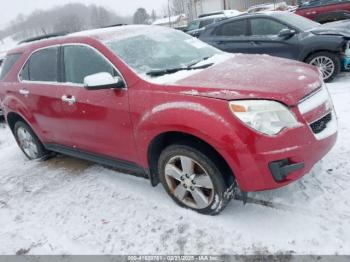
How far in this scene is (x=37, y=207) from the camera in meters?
3.93

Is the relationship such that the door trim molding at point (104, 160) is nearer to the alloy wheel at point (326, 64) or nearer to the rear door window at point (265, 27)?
the alloy wheel at point (326, 64)

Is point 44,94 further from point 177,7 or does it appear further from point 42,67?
point 177,7

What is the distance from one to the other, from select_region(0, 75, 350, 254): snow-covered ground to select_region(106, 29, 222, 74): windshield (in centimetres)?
135

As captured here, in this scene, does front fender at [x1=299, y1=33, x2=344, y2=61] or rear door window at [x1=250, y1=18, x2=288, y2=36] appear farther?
rear door window at [x1=250, y1=18, x2=288, y2=36]

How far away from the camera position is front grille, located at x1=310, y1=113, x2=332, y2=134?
2.86m

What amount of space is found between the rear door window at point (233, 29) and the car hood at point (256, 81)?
4625 millimetres

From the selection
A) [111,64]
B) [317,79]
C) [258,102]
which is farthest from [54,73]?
[317,79]

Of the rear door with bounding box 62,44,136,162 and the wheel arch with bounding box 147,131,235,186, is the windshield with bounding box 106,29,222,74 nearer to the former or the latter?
the rear door with bounding box 62,44,136,162

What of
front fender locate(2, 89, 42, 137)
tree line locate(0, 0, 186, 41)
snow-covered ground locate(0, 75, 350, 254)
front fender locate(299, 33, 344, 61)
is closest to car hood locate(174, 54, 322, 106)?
snow-covered ground locate(0, 75, 350, 254)

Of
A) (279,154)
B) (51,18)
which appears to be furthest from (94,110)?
(51,18)

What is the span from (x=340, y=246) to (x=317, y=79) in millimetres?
1403

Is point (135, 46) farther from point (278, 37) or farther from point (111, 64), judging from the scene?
point (278, 37)

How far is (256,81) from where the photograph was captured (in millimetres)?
2881

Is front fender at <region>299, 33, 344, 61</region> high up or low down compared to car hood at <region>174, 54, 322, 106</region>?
down
